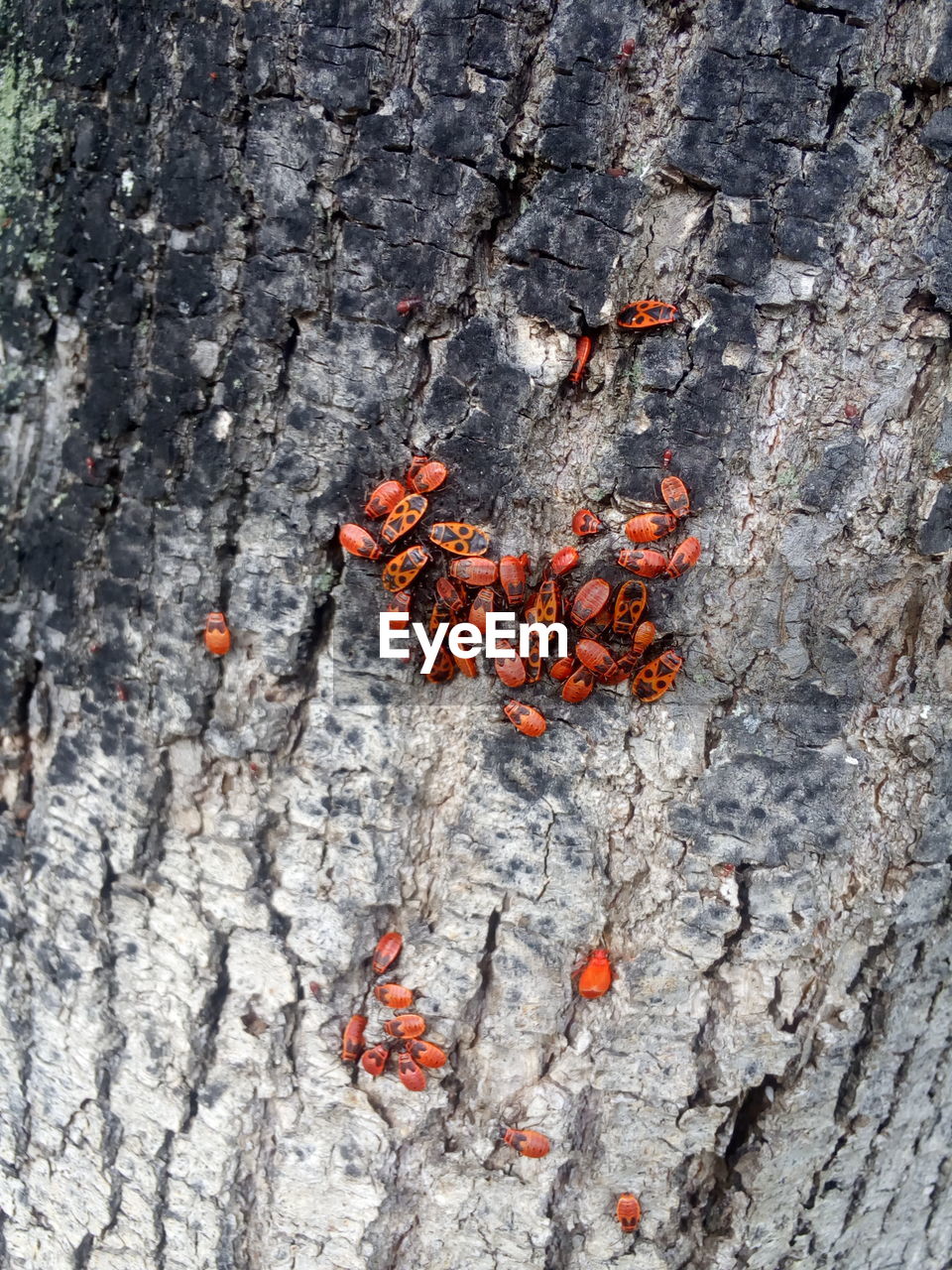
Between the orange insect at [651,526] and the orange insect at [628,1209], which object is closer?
the orange insect at [651,526]

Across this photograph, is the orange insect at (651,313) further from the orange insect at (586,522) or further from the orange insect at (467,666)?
the orange insect at (467,666)

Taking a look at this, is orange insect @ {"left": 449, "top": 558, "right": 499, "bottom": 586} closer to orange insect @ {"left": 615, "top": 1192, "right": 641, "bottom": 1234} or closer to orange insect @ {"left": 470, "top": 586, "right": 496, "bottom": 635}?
orange insect @ {"left": 470, "top": 586, "right": 496, "bottom": 635}

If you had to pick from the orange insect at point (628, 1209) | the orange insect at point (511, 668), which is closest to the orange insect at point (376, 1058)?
the orange insect at point (628, 1209)

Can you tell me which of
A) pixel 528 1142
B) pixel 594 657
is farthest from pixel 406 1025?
pixel 594 657

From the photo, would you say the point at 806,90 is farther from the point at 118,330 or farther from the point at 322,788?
the point at 322,788

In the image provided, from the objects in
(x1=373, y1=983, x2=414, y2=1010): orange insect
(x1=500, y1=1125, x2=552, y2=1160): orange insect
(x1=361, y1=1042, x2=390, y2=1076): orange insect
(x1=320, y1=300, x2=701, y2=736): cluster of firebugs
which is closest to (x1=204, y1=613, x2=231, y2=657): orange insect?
(x1=320, y1=300, x2=701, y2=736): cluster of firebugs

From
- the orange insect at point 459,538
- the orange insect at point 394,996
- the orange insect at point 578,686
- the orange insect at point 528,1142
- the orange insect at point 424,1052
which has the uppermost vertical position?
the orange insect at point 459,538

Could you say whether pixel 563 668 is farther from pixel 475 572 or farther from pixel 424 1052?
pixel 424 1052

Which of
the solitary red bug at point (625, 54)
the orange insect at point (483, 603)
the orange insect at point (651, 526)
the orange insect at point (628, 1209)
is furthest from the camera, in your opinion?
the orange insect at point (628, 1209)
